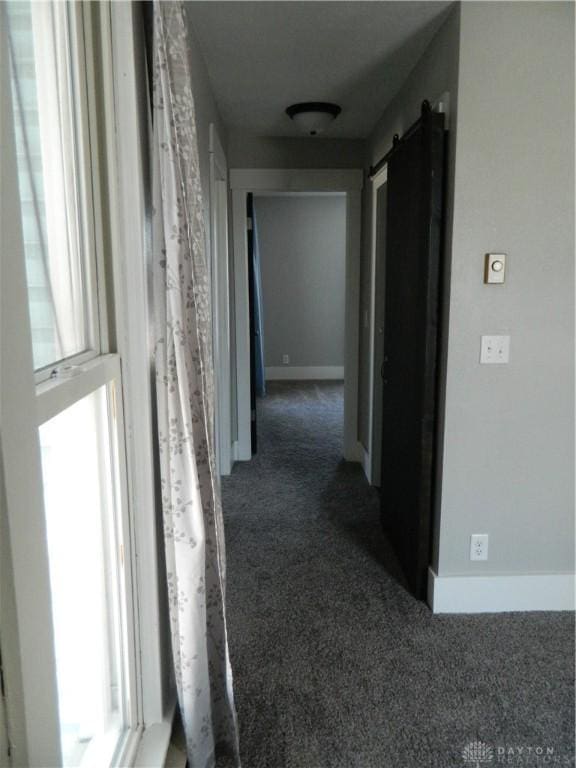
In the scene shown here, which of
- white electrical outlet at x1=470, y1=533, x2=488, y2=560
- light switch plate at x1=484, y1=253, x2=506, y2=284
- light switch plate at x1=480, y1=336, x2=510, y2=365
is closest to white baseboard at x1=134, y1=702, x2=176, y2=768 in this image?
white electrical outlet at x1=470, y1=533, x2=488, y2=560

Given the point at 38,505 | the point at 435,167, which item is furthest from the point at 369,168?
the point at 38,505

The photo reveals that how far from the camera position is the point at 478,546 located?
2312 mm

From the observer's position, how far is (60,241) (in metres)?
1.07

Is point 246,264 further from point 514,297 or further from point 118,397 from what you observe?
point 118,397

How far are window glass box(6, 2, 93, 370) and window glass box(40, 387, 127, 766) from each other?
17 cm

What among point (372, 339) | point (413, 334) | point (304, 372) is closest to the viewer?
point (413, 334)

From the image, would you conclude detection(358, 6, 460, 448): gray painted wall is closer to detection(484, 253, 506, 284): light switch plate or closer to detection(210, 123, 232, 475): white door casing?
detection(484, 253, 506, 284): light switch plate

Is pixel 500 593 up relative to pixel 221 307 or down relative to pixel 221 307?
down

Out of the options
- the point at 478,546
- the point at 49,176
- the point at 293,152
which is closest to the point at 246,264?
the point at 293,152

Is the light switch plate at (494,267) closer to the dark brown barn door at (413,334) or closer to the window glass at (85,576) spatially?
the dark brown barn door at (413,334)

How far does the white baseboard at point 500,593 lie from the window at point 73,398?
1.37m

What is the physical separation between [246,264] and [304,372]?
11.9 ft

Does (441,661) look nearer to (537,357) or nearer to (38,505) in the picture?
(537,357)

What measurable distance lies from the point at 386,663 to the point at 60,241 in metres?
1.79
